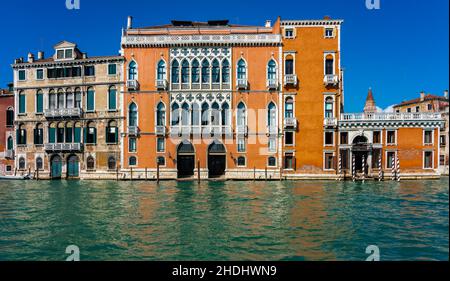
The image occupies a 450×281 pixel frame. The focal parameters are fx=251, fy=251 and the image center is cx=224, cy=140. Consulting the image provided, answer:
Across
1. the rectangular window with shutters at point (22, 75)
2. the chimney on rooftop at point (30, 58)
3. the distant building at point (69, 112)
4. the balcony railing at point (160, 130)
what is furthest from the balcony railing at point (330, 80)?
the rectangular window with shutters at point (22, 75)

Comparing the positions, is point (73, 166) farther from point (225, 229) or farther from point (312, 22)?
point (312, 22)

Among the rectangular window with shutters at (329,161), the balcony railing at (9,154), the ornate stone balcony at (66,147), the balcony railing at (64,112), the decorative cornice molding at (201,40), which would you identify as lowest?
the rectangular window with shutters at (329,161)

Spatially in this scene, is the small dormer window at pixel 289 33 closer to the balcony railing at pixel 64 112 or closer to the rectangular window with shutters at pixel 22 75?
the balcony railing at pixel 64 112

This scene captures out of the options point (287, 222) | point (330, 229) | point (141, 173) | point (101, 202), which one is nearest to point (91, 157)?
point (141, 173)

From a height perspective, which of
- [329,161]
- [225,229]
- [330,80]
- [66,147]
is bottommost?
[225,229]

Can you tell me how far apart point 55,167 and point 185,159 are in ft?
28.9

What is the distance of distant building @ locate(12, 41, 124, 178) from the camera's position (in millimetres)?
16344

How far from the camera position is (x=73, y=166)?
54.4ft

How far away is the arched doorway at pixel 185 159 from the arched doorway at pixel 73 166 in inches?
268

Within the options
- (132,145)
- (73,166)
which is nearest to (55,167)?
(73,166)

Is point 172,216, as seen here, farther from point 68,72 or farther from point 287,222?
point 68,72

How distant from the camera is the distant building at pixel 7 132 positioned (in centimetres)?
1717

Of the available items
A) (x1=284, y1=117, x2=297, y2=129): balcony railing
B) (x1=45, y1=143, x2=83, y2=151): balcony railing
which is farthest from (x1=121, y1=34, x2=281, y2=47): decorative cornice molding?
(x1=45, y1=143, x2=83, y2=151): balcony railing

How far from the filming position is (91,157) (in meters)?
16.5
